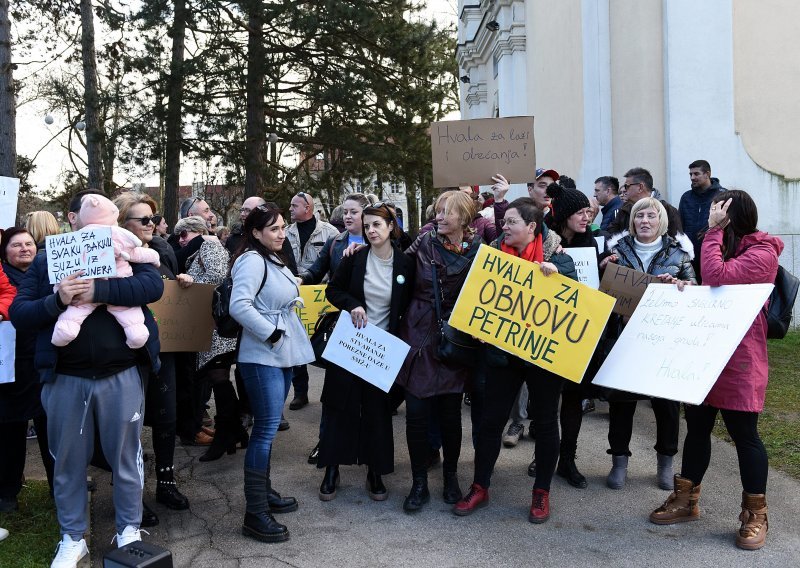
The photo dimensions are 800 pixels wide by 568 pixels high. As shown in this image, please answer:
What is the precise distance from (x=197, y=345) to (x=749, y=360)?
3.43 meters

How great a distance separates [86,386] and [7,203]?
8.55 ft

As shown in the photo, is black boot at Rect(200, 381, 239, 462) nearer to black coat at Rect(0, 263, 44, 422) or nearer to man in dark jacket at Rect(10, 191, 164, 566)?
black coat at Rect(0, 263, 44, 422)

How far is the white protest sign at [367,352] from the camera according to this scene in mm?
4980

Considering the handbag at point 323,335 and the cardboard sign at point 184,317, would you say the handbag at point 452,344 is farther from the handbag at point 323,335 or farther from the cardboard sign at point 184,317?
the cardboard sign at point 184,317

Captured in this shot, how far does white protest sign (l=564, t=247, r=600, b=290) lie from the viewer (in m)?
5.38

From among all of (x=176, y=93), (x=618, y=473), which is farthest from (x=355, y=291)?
(x=176, y=93)

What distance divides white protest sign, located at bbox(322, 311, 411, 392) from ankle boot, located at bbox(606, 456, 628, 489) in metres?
1.65

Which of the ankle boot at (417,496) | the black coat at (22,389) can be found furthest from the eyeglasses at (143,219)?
the ankle boot at (417,496)

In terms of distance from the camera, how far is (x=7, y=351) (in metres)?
A: 4.84

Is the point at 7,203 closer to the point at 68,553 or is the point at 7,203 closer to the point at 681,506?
the point at 68,553

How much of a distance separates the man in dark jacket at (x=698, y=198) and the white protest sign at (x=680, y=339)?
4.58 m

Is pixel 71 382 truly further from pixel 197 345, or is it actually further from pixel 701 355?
pixel 701 355

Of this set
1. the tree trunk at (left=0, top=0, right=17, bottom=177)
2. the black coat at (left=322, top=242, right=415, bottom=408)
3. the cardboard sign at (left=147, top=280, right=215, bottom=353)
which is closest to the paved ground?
the black coat at (left=322, top=242, right=415, bottom=408)

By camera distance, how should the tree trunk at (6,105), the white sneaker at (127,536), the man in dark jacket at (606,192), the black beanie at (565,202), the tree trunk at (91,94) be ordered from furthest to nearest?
the tree trunk at (91,94) → the tree trunk at (6,105) → the man in dark jacket at (606,192) → the black beanie at (565,202) → the white sneaker at (127,536)
